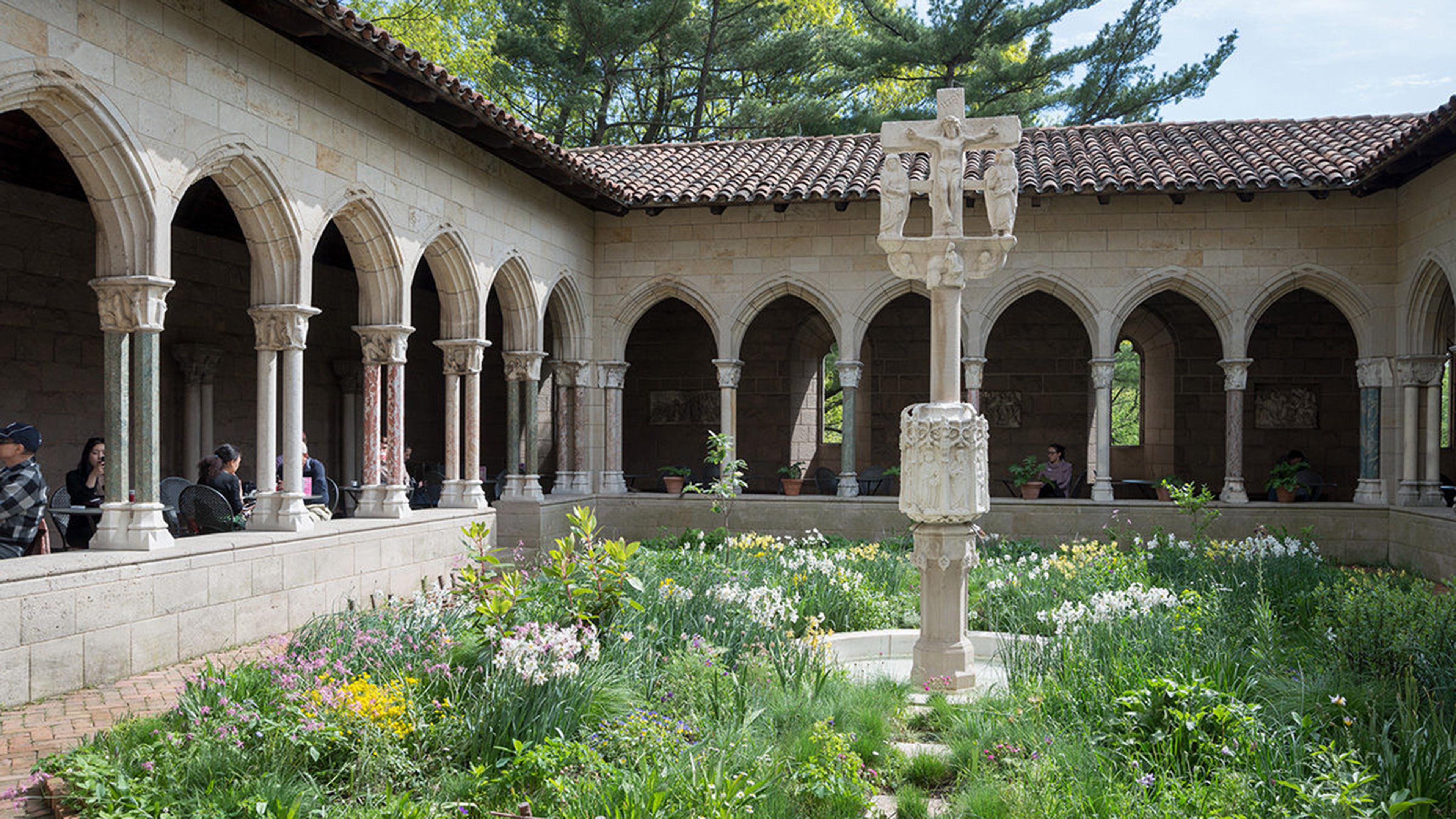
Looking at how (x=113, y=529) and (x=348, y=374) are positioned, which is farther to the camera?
(x=348, y=374)

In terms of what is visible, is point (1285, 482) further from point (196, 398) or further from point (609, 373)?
point (196, 398)

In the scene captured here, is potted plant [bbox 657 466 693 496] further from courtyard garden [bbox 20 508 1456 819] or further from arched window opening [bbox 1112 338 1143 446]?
arched window opening [bbox 1112 338 1143 446]

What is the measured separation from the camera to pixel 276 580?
7.70 meters

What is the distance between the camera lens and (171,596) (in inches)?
264

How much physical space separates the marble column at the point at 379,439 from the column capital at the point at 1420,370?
31.8ft

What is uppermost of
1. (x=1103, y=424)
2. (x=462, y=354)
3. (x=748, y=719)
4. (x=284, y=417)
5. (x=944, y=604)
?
(x=462, y=354)

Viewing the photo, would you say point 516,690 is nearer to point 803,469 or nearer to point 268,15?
point 268,15

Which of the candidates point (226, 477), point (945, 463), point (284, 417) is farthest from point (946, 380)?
point (226, 477)

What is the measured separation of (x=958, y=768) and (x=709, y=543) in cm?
694

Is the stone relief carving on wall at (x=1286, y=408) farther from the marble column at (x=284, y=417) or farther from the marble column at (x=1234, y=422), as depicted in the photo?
the marble column at (x=284, y=417)

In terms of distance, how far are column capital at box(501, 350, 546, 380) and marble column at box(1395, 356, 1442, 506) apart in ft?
29.1

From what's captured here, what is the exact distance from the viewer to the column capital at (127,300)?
22.1ft

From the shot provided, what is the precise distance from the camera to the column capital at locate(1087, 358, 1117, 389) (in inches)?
500

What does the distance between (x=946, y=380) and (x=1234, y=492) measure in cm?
783
